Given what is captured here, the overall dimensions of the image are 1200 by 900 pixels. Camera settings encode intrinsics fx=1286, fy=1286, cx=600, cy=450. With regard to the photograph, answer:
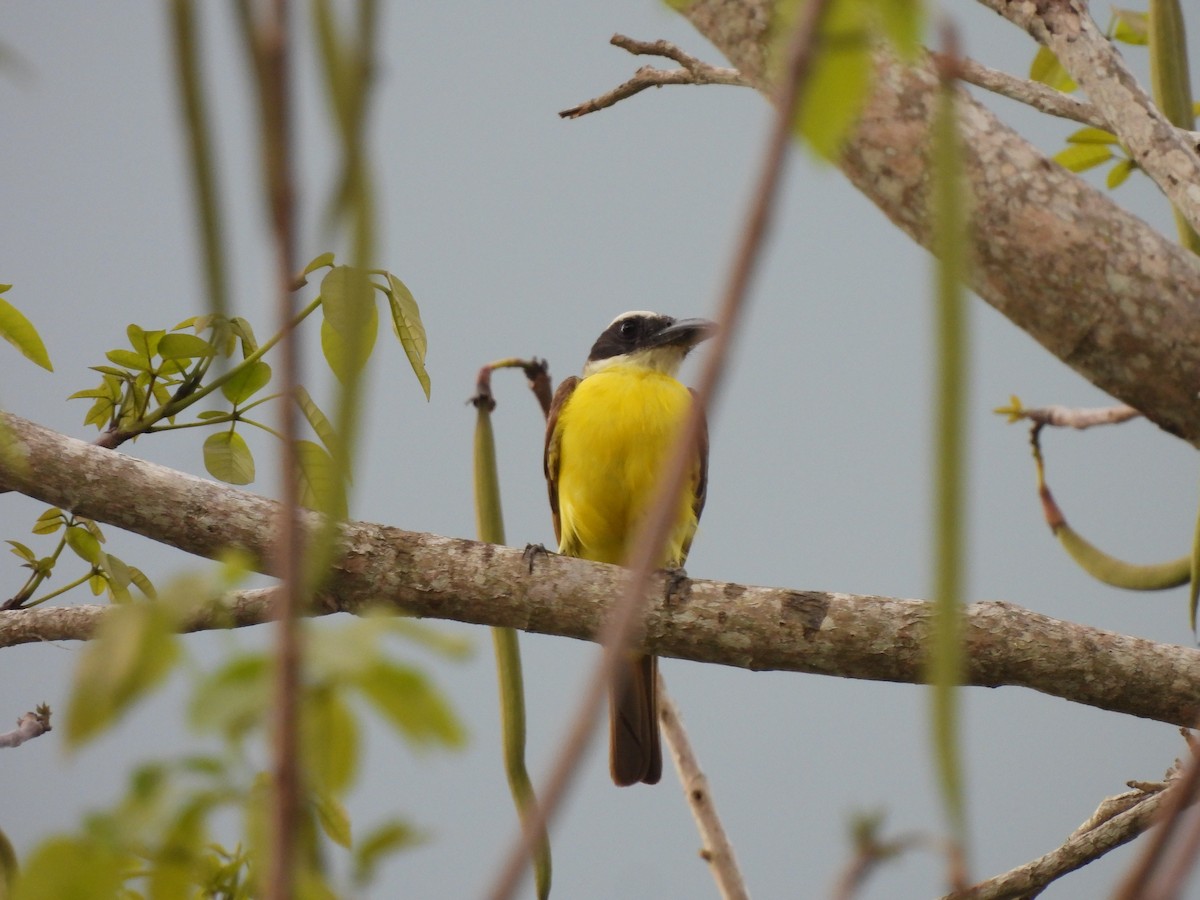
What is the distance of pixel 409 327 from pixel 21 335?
648mm

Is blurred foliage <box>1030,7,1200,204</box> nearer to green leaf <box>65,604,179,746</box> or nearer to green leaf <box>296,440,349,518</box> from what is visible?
green leaf <box>296,440,349,518</box>

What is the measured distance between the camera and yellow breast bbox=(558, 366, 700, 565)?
4.12 metres

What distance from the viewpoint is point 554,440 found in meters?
4.39

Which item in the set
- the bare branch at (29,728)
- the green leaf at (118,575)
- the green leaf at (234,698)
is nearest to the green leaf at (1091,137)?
the green leaf at (118,575)

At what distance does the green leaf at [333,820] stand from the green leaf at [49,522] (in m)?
1.29

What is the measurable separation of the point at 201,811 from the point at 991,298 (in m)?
2.30

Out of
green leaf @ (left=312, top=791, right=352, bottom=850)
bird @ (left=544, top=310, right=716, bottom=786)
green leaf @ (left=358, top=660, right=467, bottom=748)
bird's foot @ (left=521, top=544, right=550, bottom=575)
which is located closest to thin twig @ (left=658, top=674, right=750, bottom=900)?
bird @ (left=544, top=310, right=716, bottom=786)

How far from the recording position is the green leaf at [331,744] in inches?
28.4

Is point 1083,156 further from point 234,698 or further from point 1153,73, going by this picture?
point 234,698

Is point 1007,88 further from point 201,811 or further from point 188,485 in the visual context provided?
point 201,811

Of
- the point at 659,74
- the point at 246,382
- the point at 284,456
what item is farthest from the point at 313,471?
the point at 284,456

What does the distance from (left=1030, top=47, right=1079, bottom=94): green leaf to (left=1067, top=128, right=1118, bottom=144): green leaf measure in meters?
0.18

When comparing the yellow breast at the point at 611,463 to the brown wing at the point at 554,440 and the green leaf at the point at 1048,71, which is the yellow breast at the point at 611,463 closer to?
the brown wing at the point at 554,440

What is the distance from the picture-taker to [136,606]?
58 centimetres
